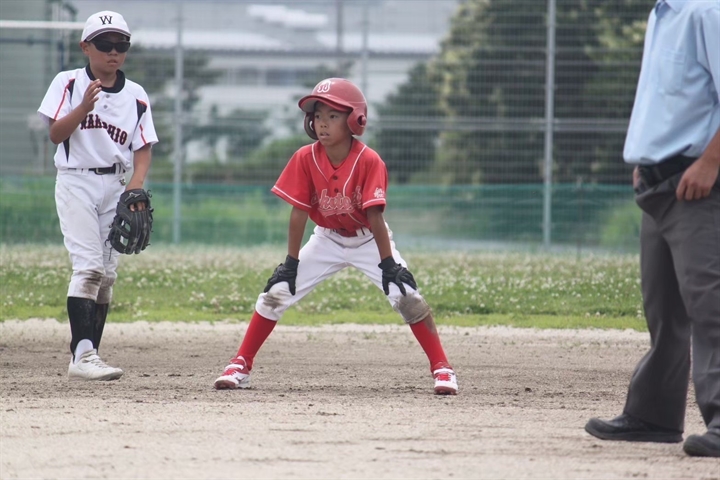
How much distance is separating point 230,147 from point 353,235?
1432 centimetres

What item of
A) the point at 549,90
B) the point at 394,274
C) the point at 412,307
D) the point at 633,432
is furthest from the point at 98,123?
the point at 549,90

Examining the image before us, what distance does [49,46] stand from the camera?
66.8 ft

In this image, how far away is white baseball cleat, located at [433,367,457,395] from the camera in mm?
6352

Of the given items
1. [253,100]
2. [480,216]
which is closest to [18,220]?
[253,100]

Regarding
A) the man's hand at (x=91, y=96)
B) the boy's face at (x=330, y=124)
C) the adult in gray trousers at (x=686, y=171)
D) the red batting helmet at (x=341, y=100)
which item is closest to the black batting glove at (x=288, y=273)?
the boy's face at (x=330, y=124)

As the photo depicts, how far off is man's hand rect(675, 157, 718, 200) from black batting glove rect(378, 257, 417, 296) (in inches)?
81.2

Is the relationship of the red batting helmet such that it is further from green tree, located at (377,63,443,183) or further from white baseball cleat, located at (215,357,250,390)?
green tree, located at (377,63,443,183)

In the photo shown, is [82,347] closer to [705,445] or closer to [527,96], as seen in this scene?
[705,445]

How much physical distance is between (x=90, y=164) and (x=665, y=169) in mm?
3605

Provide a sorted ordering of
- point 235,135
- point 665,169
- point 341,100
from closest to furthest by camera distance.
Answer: point 665,169 → point 341,100 → point 235,135

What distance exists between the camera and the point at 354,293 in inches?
505

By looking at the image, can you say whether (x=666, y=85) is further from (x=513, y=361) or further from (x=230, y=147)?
(x=230, y=147)

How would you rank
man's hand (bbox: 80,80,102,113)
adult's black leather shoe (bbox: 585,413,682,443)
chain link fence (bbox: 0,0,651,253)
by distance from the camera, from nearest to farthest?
adult's black leather shoe (bbox: 585,413,682,443) < man's hand (bbox: 80,80,102,113) < chain link fence (bbox: 0,0,651,253)

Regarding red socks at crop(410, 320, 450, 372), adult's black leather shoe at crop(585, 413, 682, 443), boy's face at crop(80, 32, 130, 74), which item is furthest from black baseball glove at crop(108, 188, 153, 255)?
adult's black leather shoe at crop(585, 413, 682, 443)
